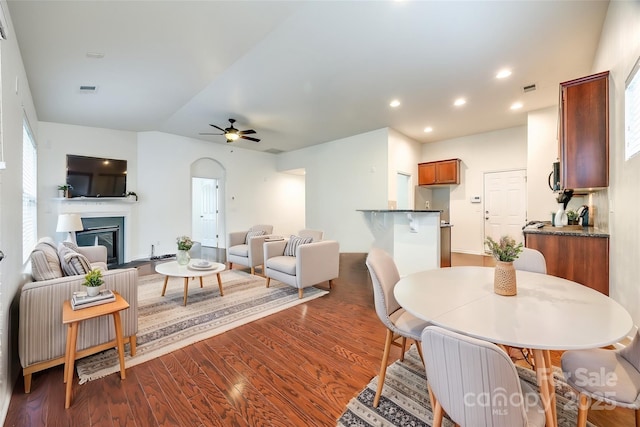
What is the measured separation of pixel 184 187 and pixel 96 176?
64.1 inches

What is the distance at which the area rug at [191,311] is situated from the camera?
205 cm

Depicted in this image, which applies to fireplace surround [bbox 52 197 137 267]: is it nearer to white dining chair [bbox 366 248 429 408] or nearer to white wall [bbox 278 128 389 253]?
white wall [bbox 278 128 389 253]

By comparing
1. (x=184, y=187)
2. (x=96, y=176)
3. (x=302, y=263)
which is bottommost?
(x=302, y=263)

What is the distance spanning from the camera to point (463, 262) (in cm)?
543

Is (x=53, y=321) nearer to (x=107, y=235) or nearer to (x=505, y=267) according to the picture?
(x=505, y=267)

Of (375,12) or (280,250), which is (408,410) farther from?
(375,12)

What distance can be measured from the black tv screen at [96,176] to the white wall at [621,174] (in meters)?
7.35

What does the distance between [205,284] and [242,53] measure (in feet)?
10.2

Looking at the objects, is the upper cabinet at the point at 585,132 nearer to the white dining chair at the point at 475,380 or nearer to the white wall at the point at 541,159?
the white wall at the point at 541,159

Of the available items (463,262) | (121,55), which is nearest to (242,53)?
(121,55)

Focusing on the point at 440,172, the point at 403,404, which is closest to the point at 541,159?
the point at 440,172

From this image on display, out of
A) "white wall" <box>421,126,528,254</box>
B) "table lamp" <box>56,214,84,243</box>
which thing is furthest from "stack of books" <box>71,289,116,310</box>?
"white wall" <box>421,126,528,254</box>

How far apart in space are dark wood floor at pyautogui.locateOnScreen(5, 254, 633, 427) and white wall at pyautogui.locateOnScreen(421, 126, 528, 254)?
486 centimetres

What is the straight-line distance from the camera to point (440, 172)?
638 centimetres
